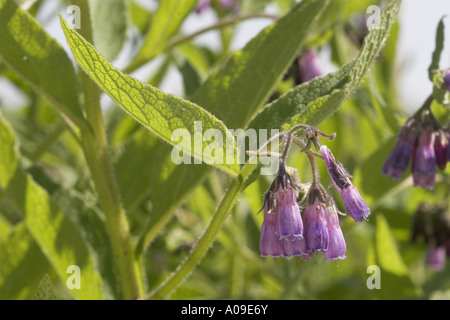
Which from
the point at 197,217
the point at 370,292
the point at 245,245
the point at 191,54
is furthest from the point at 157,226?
the point at 191,54

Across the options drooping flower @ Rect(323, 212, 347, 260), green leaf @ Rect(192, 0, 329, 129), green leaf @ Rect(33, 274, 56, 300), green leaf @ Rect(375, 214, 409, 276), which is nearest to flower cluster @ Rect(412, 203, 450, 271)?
green leaf @ Rect(375, 214, 409, 276)

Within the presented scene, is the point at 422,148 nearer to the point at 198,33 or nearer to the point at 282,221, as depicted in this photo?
the point at 282,221

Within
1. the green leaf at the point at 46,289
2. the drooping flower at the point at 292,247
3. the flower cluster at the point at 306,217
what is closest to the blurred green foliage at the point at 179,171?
the green leaf at the point at 46,289

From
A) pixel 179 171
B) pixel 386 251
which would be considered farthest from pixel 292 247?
pixel 386 251

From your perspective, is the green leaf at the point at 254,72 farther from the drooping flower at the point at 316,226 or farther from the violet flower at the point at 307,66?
the violet flower at the point at 307,66

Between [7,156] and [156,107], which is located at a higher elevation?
[7,156]
